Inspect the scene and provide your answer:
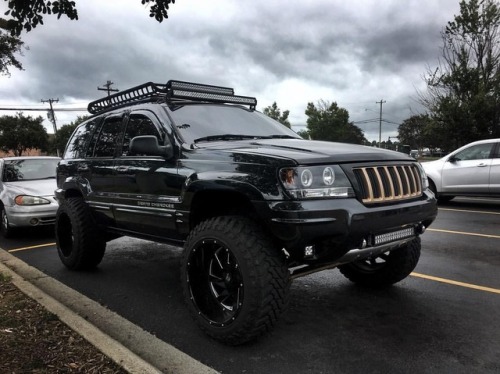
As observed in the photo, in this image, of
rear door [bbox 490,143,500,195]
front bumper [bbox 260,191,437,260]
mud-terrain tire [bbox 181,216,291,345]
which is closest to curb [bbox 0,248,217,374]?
mud-terrain tire [bbox 181,216,291,345]

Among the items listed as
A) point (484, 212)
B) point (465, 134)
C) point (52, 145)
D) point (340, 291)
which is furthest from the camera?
point (52, 145)

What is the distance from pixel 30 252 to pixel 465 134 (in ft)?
54.1

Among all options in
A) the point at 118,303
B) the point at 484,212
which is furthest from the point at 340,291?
the point at 484,212

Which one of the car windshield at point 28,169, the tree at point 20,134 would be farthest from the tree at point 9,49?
the tree at point 20,134

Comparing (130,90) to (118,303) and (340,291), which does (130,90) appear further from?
(340,291)

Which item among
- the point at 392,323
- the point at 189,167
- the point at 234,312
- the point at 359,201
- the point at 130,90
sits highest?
the point at 130,90

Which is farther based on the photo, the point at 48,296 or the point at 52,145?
the point at 52,145

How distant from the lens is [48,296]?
4.27 meters

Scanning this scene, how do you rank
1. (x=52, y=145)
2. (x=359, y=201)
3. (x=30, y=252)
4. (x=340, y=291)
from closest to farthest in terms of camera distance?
(x=359, y=201) → (x=340, y=291) → (x=30, y=252) → (x=52, y=145)

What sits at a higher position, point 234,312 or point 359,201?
point 359,201

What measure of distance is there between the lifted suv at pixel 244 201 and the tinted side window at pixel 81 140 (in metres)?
0.59

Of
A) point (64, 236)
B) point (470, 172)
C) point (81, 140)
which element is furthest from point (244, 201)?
point (470, 172)

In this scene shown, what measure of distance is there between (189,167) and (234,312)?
48.1 inches

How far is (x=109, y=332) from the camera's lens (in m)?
3.60
